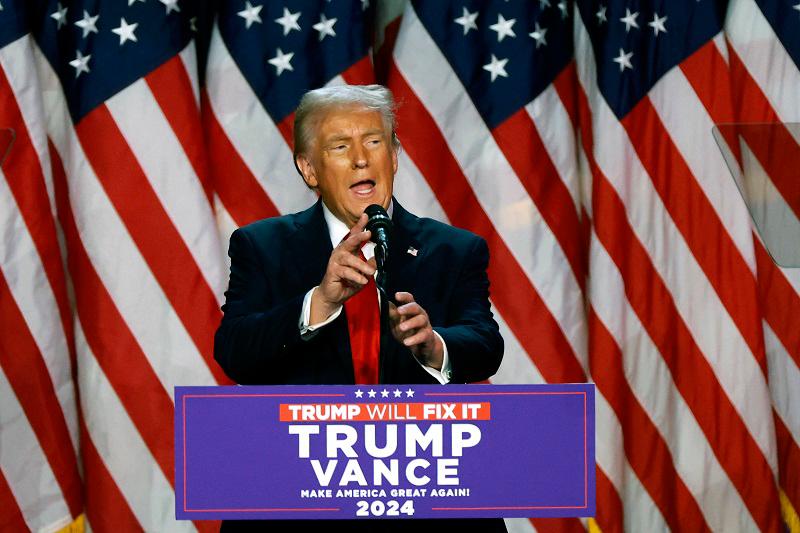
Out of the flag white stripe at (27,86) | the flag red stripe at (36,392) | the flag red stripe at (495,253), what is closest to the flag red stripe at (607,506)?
the flag red stripe at (495,253)

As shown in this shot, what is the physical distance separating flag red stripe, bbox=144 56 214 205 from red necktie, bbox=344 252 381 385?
1.50 meters

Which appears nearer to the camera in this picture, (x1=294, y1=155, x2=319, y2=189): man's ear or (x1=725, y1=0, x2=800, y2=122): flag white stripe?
(x1=294, y1=155, x2=319, y2=189): man's ear

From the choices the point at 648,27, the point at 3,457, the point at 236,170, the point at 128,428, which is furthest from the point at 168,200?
the point at 648,27

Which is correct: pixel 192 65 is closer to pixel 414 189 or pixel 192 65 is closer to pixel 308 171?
pixel 414 189

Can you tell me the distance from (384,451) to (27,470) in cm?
198

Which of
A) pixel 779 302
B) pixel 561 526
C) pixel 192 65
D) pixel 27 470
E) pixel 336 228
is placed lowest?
pixel 561 526

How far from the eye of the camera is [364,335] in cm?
207

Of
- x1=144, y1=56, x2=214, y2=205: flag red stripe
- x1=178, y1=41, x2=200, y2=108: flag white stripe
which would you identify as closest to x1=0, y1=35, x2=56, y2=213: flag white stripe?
x1=144, y1=56, x2=214, y2=205: flag red stripe

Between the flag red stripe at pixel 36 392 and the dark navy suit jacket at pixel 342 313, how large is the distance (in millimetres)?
1496

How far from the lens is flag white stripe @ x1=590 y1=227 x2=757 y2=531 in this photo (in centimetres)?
360

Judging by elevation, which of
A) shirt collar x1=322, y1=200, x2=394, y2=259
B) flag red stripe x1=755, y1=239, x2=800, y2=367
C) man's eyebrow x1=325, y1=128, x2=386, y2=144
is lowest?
flag red stripe x1=755, y1=239, x2=800, y2=367

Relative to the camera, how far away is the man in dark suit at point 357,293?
1.98m

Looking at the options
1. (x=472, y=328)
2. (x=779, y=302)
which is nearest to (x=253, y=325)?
(x=472, y=328)

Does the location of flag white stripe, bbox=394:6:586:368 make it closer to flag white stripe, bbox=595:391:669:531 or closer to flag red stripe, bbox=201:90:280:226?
flag white stripe, bbox=595:391:669:531
